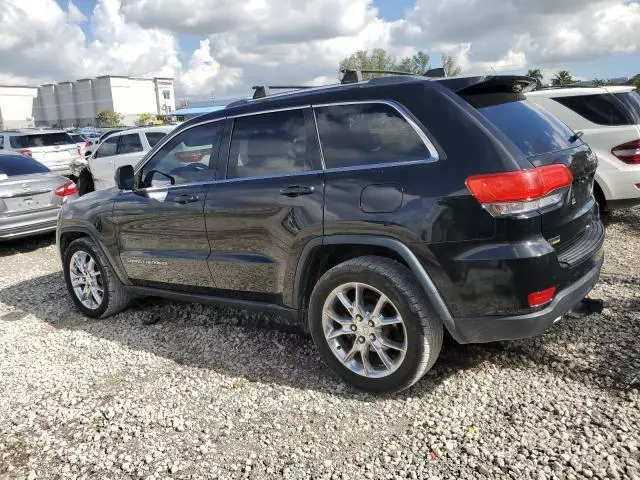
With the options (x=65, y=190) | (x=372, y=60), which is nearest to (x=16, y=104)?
(x=372, y=60)

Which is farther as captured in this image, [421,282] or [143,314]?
[143,314]

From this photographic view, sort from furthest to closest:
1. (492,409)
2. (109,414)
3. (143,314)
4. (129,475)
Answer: (143,314) → (109,414) → (492,409) → (129,475)

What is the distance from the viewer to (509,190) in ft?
8.89

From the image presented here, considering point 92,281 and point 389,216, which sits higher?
point 389,216

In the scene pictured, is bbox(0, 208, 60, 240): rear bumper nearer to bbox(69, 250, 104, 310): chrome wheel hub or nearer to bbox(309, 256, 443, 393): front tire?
bbox(69, 250, 104, 310): chrome wheel hub

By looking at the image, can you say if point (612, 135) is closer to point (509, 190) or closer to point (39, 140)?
point (509, 190)

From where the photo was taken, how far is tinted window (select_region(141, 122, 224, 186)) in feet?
13.1

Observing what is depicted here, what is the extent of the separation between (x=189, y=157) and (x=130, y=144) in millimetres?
8604

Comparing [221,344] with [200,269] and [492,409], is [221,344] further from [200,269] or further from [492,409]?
[492,409]

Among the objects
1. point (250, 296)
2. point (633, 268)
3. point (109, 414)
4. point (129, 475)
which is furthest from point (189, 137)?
point (633, 268)

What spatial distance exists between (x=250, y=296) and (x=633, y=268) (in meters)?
4.05

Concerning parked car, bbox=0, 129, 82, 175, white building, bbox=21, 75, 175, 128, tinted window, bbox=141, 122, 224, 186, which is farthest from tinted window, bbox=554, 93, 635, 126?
white building, bbox=21, 75, 175, 128

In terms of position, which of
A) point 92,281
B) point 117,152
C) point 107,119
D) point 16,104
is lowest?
point 92,281

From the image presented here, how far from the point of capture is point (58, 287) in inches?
247
